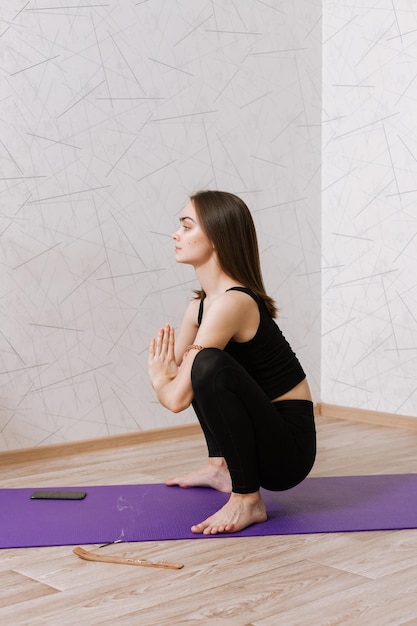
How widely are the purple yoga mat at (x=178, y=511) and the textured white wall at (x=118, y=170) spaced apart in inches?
26.8

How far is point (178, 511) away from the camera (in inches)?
86.9

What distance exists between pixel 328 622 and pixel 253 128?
242 centimetres

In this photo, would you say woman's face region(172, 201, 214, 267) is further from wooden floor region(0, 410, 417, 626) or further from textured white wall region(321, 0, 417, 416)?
textured white wall region(321, 0, 417, 416)

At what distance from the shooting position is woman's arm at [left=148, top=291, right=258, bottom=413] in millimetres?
2064

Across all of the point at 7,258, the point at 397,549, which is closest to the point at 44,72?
the point at 7,258

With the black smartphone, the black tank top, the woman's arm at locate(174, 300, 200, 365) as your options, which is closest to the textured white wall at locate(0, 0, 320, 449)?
the black smartphone

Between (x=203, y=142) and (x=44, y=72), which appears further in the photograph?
(x=203, y=142)

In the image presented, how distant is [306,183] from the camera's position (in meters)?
3.74

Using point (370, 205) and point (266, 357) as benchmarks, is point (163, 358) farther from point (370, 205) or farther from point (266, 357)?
point (370, 205)

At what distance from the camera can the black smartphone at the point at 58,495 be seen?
92.6 inches

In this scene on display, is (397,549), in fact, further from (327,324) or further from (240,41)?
(240,41)

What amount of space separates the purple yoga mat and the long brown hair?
1.74 ft

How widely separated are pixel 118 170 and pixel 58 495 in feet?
4.25

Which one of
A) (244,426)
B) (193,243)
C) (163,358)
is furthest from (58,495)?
(193,243)
